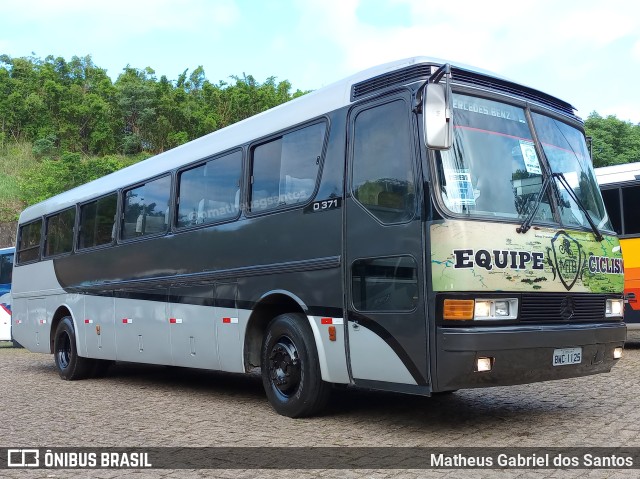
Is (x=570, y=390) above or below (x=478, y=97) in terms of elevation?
below

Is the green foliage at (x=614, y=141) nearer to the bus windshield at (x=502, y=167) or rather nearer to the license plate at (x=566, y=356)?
the bus windshield at (x=502, y=167)

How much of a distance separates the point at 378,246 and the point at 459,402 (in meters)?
2.75

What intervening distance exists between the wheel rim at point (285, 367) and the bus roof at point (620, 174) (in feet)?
30.0

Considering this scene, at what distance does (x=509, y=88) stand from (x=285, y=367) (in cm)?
356

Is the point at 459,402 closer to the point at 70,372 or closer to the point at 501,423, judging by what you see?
the point at 501,423

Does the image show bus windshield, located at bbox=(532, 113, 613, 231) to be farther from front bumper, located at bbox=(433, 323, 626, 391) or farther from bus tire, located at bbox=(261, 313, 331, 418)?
bus tire, located at bbox=(261, 313, 331, 418)

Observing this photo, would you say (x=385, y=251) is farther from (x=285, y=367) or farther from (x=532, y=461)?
(x=532, y=461)

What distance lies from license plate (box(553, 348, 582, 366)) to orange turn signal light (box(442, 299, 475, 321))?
1006 millimetres

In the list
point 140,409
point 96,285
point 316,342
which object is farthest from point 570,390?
point 96,285

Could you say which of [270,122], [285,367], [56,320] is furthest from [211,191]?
[56,320]

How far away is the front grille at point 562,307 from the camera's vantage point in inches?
255

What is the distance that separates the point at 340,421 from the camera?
767 centimetres

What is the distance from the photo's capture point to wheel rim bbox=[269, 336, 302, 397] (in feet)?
25.6

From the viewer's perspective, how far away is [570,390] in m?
9.34
